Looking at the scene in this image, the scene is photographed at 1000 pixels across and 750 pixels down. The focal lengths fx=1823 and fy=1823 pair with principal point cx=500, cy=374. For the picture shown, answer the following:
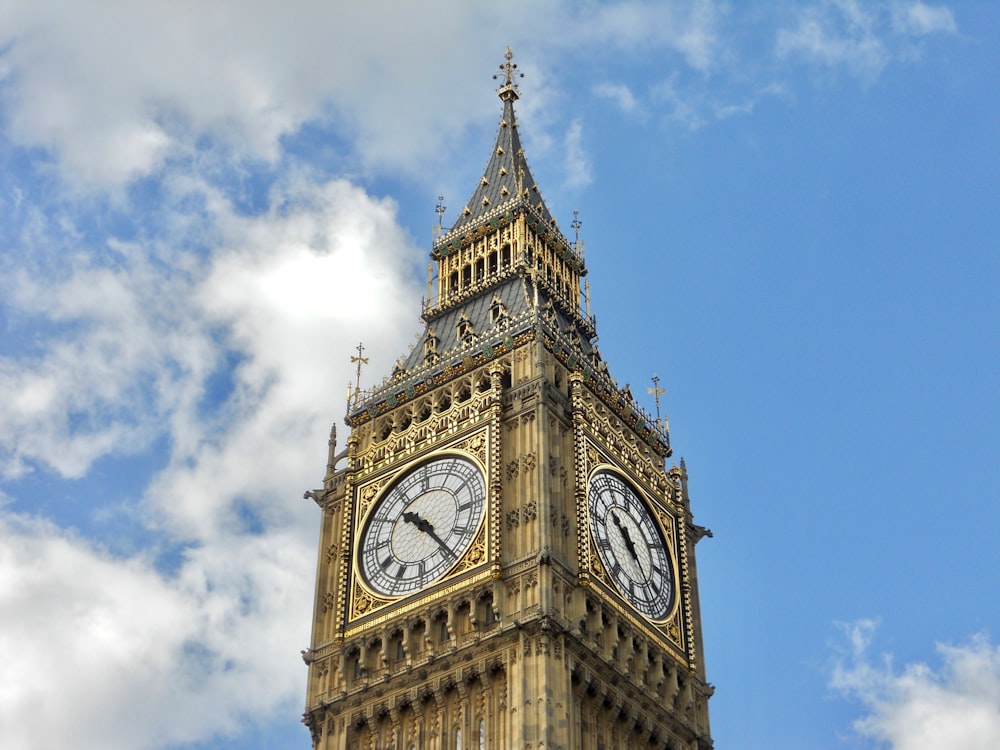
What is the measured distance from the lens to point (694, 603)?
3152 inches

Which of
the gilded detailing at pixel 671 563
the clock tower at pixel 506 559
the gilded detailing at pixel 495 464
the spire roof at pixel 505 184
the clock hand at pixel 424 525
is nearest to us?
the clock tower at pixel 506 559

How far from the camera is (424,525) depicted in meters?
76.0

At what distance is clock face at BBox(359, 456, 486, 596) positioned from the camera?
245ft

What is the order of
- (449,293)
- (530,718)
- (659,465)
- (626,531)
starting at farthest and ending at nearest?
(449,293)
(659,465)
(626,531)
(530,718)

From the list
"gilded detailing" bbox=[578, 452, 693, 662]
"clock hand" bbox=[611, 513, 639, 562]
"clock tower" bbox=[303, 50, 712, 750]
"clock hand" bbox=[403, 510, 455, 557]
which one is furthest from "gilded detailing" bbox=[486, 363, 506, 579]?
"clock hand" bbox=[611, 513, 639, 562]

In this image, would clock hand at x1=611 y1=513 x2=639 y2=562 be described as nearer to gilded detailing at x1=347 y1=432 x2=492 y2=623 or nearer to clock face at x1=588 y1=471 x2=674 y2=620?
clock face at x1=588 y1=471 x2=674 y2=620

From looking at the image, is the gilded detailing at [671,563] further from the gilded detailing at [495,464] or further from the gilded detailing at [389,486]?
the gilded detailing at [389,486]

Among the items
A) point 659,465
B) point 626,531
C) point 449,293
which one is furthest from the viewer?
point 449,293

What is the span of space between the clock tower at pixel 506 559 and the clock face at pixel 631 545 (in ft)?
0.31

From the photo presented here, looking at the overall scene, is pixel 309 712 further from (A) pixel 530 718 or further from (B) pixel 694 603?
(B) pixel 694 603

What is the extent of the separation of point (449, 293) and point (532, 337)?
11357 mm

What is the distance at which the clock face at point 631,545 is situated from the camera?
75.8 m

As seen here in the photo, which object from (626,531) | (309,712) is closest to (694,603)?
(626,531)

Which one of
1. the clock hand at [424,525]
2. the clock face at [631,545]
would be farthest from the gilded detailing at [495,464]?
the clock face at [631,545]
